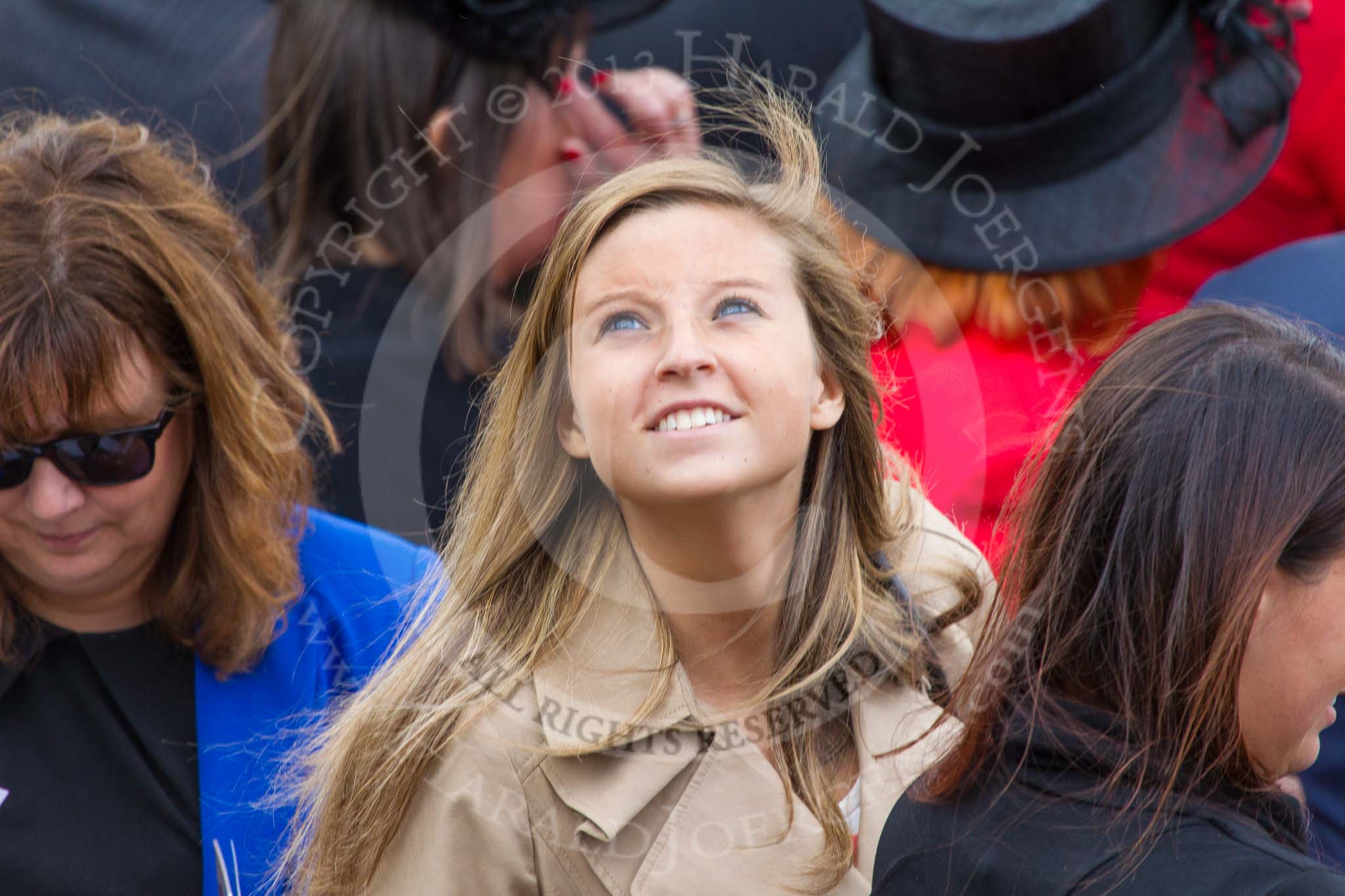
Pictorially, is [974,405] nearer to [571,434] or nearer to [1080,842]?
[571,434]

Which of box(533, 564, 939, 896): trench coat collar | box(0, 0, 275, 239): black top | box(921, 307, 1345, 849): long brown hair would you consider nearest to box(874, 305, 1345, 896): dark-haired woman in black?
box(921, 307, 1345, 849): long brown hair

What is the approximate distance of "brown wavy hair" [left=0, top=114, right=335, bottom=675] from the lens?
6.37 ft

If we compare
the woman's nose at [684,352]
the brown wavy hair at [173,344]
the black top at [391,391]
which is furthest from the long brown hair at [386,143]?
the woman's nose at [684,352]

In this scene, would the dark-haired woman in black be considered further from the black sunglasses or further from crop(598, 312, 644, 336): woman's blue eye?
the black sunglasses

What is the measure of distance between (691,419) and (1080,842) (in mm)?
674

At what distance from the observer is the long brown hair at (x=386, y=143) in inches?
106

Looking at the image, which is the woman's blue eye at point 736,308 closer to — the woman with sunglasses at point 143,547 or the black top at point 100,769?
the woman with sunglasses at point 143,547

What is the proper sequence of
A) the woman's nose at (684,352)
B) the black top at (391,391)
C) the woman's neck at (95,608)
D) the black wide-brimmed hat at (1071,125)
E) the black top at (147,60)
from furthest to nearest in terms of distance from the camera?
the black top at (147,60), the black top at (391,391), the black wide-brimmed hat at (1071,125), the woman's neck at (95,608), the woman's nose at (684,352)

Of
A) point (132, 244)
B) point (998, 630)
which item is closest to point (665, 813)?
point (998, 630)

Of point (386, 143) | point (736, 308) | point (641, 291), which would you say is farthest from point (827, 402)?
point (386, 143)

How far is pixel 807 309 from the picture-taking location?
Result: 6.49 ft

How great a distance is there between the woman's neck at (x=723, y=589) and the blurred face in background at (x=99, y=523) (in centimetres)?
72

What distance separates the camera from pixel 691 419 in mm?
1729

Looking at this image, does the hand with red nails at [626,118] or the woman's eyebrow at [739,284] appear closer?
the woman's eyebrow at [739,284]
